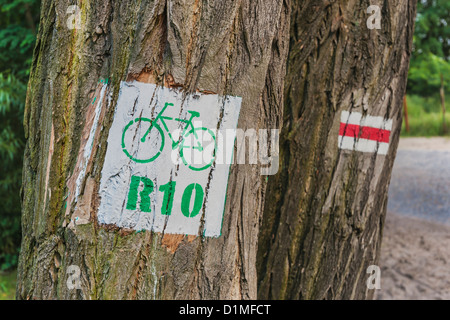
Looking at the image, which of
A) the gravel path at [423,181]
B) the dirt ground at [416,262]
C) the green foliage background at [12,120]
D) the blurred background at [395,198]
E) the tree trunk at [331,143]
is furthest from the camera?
the gravel path at [423,181]

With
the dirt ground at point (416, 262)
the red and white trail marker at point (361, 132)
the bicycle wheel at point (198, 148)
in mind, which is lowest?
the dirt ground at point (416, 262)

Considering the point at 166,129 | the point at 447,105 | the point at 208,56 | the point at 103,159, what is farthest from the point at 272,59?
the point at 447,105

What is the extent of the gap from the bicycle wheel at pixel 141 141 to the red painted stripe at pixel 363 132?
111 centimetres

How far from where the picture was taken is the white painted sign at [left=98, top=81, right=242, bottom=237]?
3.88 feet

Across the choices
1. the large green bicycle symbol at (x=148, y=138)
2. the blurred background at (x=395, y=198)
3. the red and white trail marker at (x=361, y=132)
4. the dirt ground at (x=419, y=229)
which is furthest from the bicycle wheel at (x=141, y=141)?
the dirt ground at (x=419, y=229)

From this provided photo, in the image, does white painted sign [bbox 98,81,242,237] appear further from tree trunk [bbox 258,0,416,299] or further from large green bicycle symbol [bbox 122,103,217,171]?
tree trunk [bbox 258,0,416,299]

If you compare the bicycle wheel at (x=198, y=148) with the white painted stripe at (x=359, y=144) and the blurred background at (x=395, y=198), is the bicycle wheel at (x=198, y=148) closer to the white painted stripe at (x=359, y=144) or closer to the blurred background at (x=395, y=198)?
the white painted stripe at (x=359, y=144)

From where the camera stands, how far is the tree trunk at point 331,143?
6.45 feet

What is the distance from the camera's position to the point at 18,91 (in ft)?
13.7

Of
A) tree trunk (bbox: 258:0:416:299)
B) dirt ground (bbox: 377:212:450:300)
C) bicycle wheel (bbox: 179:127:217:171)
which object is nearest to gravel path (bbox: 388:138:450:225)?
dirt ground (bbox: 377:212:450:300)

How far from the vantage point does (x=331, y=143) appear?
1.99m

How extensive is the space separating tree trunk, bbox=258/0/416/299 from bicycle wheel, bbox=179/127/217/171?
86 centimetres
